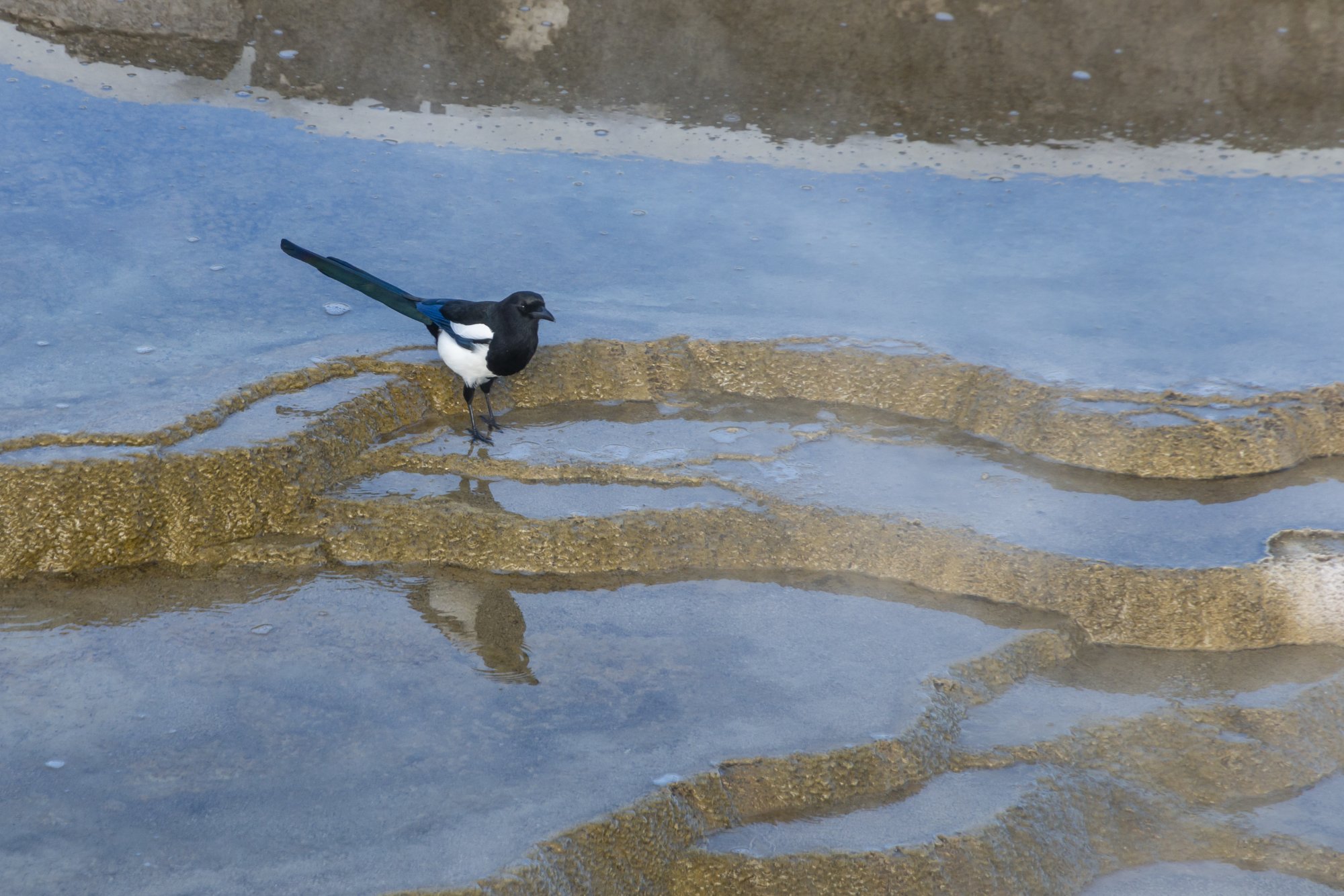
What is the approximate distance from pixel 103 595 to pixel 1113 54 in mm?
7375

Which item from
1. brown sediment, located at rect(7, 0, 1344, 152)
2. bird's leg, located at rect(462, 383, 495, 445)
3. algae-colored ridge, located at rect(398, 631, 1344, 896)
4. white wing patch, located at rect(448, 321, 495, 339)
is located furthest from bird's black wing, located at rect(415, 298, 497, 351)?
brown sediment, located at rect(7, 0, 1344, 152)

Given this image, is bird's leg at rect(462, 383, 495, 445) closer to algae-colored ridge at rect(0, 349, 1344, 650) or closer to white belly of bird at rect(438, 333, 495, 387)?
white belly of bird at rect(438, 333, 495, 387)

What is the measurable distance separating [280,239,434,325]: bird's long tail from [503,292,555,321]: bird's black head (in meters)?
0.34

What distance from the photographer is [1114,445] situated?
12.8 feet

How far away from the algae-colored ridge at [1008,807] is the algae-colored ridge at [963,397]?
41.7 inches

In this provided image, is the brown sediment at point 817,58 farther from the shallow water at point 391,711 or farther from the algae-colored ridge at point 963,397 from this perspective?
the shallow water at point 391,711

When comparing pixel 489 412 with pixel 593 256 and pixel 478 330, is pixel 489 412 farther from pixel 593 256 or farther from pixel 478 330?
pixel 593 256

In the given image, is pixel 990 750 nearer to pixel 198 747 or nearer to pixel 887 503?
pixel 887 503

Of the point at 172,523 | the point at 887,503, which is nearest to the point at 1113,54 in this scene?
the point at 887,503

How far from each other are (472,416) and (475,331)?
0.43m

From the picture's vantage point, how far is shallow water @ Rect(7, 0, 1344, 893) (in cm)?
242

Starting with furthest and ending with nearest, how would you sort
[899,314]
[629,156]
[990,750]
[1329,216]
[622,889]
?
[629,156] < [1329,216] < [899,314] < [990,750] < [622,889]

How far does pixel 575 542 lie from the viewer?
3.35 metres

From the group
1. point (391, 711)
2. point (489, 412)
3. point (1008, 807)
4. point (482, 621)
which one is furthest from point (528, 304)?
point (1008, 807)
